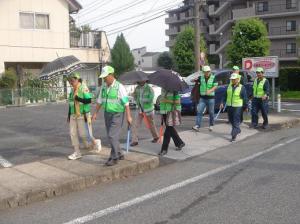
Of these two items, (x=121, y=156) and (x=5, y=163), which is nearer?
(x=121, y=156)

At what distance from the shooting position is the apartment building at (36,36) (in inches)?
1037

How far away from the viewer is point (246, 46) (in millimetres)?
42062

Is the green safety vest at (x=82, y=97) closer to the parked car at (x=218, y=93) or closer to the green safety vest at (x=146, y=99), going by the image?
the green safety vest at (x=146, y=99)

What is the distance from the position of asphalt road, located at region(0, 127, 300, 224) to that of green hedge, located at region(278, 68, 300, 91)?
25939mm

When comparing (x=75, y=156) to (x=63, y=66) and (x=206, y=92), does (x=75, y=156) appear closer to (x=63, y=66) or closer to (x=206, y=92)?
(x=63, y=66)

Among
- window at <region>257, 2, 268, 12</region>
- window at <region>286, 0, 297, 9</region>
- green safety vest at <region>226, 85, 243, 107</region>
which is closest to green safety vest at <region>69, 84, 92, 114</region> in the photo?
green safety vest at <region>226, 85, 243, 107</region>

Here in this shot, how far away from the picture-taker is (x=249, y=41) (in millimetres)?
42406

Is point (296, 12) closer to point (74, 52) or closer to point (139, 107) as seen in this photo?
point (74, 52)

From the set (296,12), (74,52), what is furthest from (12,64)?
(296,12)

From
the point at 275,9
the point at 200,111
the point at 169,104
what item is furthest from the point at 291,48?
the point at 169,104

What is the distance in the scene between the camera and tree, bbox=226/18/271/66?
138 ft

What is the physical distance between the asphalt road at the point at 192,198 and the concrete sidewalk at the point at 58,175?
0.17m

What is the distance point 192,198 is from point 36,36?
23281 mm

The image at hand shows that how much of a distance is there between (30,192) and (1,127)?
28.6 ft
